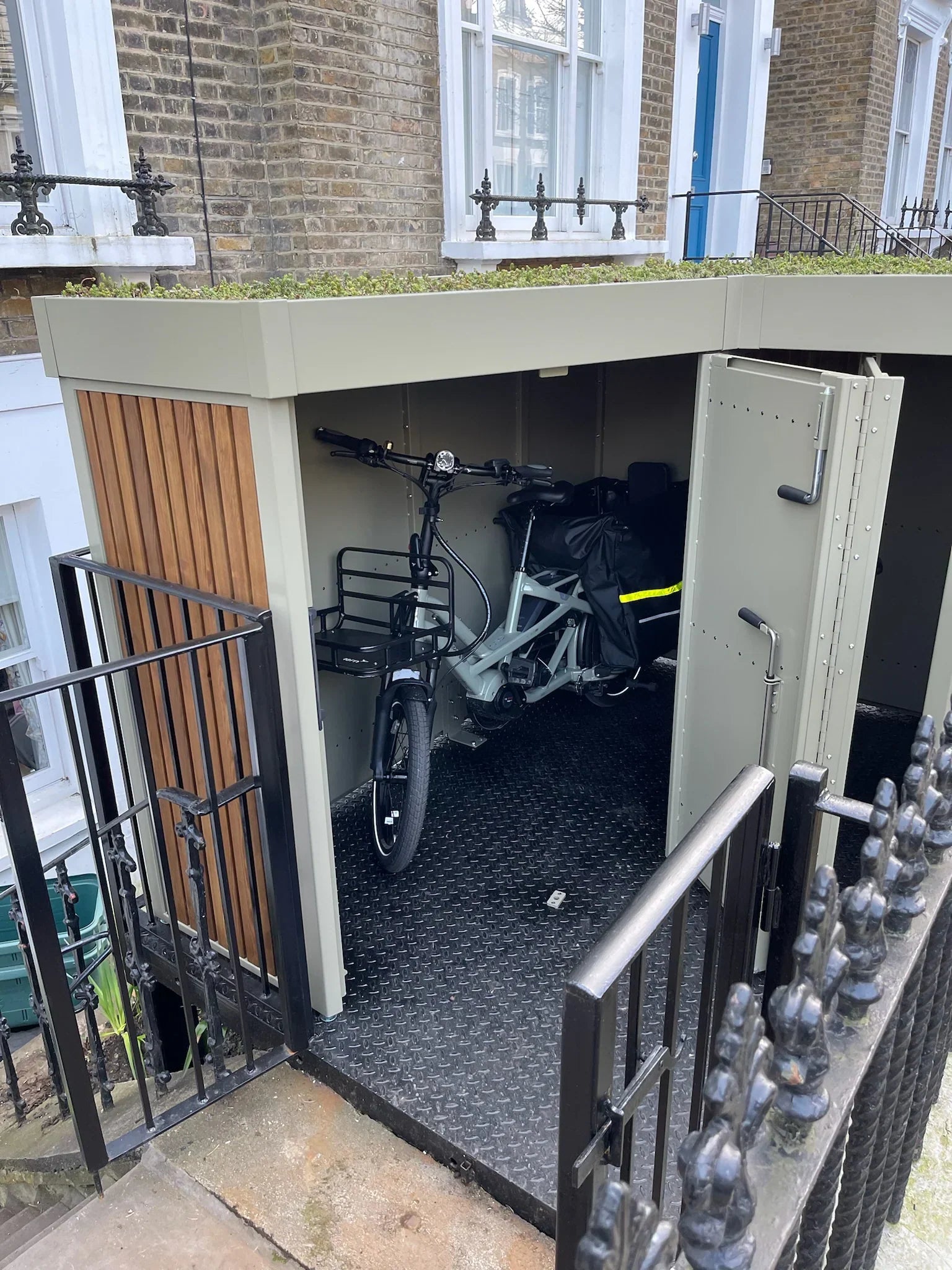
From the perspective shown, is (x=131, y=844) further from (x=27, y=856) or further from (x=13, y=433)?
(x=27, y=856)

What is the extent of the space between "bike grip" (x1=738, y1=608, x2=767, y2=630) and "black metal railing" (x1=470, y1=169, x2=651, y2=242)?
149 inches

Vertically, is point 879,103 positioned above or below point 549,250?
above

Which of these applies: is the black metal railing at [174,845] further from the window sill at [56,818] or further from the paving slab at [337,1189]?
the window sill at [56,818]

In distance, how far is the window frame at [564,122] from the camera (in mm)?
5559

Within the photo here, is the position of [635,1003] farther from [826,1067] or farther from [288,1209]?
[288,1209]

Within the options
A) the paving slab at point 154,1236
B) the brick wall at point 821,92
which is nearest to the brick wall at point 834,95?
the brick wall at point 821,92

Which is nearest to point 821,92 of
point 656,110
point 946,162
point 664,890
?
point 946,162

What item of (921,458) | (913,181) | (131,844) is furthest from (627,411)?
(913,181)

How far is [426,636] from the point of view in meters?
3.48

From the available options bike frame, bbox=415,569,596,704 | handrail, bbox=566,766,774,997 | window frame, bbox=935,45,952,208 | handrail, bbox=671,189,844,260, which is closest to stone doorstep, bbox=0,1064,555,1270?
handrail, bbox=566,766,774,997

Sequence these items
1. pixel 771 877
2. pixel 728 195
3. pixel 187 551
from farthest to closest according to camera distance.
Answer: pixel 728 195 → pixel 187 551 → pixel 771 877

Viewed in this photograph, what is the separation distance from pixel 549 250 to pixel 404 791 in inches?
165

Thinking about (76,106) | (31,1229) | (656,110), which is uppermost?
(656,110)

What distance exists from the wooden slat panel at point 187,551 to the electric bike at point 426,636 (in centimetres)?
67
